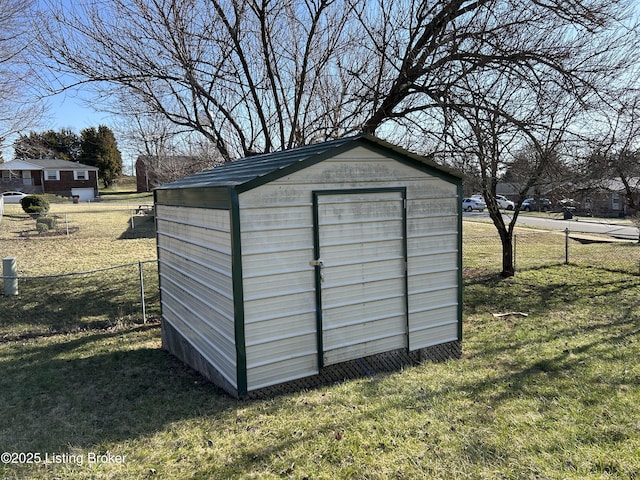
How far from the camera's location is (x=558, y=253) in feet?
48.0

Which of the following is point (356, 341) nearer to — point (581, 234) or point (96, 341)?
point (96, 341)

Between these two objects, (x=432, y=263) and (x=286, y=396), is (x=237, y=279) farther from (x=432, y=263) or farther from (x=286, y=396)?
(x=432, y=263)

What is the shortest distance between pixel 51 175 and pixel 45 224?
116ft

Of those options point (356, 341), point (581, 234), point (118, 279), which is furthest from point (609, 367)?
point (581, 234)

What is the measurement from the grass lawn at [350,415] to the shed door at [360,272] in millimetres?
437

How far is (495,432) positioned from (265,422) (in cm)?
185

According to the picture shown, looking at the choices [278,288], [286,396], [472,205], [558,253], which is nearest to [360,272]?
[278,288]

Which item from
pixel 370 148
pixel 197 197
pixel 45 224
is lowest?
pixel 45 224

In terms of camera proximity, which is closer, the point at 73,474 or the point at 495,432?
the point at 73,474

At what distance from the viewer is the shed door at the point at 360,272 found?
4.68m

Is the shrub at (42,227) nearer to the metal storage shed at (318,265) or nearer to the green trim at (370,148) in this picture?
the metal storage shed at (318,265)

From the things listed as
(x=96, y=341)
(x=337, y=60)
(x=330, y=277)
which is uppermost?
(x=337, y=60)

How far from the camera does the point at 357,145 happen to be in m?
4.80

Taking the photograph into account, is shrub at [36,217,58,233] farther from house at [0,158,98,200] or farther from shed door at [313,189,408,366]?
house at [0,158,98,200]
